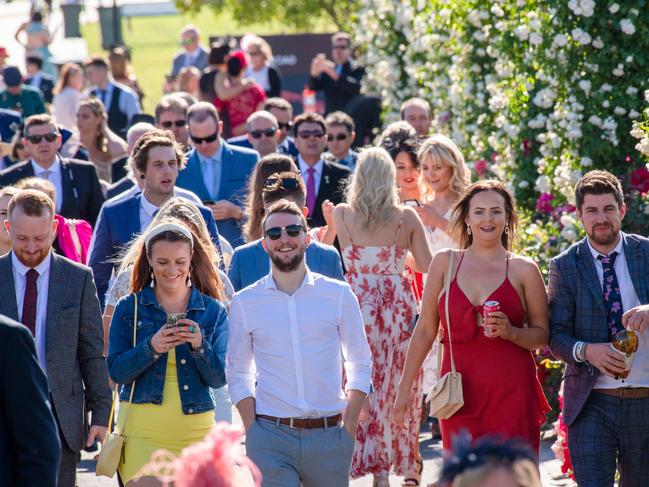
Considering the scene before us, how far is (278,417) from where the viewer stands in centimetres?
666

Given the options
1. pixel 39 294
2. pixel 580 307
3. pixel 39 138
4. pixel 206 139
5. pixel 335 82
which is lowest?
pixel 580 307

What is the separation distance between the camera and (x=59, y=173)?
36.3 ft

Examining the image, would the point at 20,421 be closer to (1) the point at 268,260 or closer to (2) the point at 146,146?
(1) the point at 268,260

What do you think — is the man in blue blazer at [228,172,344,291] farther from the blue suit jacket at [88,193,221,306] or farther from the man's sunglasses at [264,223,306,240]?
the blue suit jacket at [88,193,221,306]

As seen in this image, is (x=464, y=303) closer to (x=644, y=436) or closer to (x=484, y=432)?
(x=484, y=432)

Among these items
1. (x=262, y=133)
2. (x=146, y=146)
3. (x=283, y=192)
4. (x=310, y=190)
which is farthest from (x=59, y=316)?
(x=262, y=133)

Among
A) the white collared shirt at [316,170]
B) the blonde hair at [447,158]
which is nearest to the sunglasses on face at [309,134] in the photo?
the white collared shirt at [316,170]

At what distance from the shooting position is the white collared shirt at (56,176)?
11.0m

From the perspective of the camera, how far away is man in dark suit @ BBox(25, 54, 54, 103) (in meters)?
21.2

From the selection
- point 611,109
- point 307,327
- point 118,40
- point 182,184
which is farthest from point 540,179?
point 118,40

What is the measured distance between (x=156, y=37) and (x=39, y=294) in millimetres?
54191

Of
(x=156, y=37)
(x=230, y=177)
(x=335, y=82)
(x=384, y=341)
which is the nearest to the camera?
(x=384, y=341)

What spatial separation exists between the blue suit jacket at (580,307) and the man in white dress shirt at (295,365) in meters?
1.12

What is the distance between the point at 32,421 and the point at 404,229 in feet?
14.8
